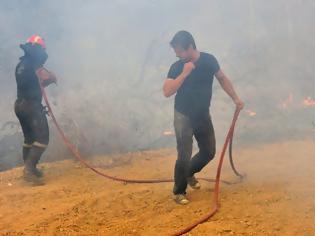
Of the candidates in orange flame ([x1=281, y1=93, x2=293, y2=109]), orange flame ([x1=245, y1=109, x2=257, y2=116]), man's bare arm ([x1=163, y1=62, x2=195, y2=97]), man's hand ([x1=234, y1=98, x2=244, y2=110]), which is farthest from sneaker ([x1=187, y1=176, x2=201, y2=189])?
orange flame ([x1=281, y1=93, x2=293, y2=109])

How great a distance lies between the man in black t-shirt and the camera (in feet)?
16.4

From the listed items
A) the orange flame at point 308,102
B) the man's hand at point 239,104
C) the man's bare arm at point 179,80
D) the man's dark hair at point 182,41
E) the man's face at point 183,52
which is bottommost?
the orange flame at point 308,102

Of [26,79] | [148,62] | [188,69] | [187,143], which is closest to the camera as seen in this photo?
[188,69]

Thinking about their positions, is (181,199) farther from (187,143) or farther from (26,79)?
(26,79)

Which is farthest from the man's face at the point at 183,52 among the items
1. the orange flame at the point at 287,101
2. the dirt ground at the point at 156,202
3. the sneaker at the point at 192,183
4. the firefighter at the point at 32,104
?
the orange flame at the point at 287,101

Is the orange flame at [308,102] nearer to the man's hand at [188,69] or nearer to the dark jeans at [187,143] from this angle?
the dark jeans at [187,143]

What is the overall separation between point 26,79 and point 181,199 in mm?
3242

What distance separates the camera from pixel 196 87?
5.15m

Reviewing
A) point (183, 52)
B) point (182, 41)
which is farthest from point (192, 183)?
point (182, 41)

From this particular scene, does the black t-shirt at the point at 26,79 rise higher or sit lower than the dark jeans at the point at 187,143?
higher

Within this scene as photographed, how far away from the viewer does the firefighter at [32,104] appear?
6758 millimetres

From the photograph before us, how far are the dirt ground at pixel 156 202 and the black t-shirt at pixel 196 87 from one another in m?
1.12

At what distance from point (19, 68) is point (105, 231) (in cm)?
343

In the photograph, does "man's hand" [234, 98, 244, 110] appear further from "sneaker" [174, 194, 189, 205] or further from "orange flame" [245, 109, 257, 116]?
"orange flame" [245, 109, 257, 116]
